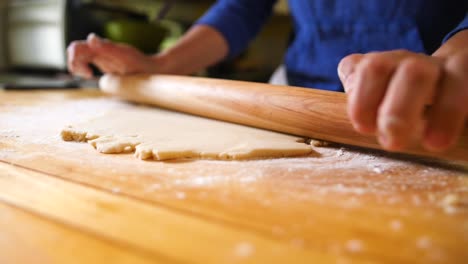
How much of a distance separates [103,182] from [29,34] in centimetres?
202

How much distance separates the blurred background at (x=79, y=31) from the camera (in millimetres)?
1949

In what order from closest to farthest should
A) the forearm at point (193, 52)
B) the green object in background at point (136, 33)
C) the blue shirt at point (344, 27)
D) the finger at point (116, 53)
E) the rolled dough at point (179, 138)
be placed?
the rolled dough at point (179, 138) < the blue shirt at point (344, 27) < the finger at point (116, 53) < the forearm at point (193, 52) < the green object in background at point (136, 33)

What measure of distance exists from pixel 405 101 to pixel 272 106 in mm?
362

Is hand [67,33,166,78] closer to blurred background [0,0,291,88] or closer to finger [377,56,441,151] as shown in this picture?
blurred background [0,0,291,88]

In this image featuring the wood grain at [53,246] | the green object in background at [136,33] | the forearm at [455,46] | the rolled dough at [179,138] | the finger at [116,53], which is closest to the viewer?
the wood grain at [53,246]

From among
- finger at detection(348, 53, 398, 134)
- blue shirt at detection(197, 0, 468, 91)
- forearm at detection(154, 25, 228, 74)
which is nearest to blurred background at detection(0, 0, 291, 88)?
forearm at detection(154, 25, 228, 74)

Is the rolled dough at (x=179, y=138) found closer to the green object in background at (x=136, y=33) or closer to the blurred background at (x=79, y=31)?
the blurred background at (x=79, y=31)

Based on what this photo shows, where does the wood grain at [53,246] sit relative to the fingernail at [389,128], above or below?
below

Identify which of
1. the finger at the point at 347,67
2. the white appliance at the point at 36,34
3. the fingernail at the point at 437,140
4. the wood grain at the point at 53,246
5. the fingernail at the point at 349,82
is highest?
the finger at the point at 347,67

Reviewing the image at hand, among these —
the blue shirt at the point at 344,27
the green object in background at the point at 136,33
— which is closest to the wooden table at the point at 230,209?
the blue shirt at the point at 344,27

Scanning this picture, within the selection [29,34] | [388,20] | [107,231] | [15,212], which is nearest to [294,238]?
[107,231]

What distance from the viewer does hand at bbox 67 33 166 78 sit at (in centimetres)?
116

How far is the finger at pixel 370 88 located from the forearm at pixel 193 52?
36.8 inches

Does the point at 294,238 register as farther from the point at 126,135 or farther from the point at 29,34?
the point at 29,34
